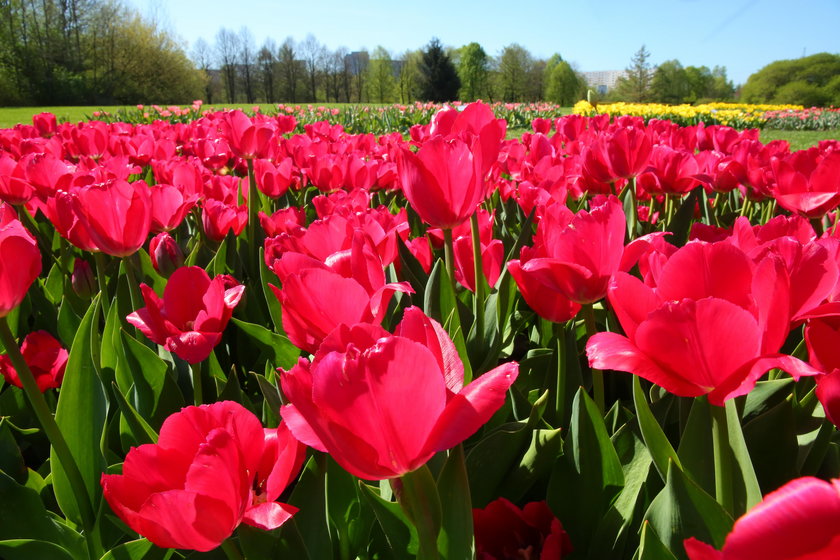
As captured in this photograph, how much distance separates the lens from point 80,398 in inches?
42.1

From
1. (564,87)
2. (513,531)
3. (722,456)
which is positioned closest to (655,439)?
(722,456)

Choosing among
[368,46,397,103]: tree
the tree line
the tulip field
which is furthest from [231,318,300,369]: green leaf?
[368,46,397,103]: tree

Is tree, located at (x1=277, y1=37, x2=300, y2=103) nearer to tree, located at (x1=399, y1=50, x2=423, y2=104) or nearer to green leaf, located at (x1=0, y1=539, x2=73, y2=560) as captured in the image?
tree, located at (x1=399, y1=50, x2=423, y2=104)

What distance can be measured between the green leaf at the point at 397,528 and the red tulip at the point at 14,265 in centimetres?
51

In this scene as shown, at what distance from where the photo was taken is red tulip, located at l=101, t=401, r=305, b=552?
590mm

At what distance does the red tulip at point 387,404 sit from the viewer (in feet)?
1.65

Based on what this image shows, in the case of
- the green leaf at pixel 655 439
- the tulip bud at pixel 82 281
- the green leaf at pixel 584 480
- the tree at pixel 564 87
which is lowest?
the green leaf at pixel 584 480

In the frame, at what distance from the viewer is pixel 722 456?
681mm

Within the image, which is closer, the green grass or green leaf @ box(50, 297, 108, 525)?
green leaf @ box(50, 297, 108, 525)

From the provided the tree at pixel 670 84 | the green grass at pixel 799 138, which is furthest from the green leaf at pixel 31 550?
the tree at pixel 670 84

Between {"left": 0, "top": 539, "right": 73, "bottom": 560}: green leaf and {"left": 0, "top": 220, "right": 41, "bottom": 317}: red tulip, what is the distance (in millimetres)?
302

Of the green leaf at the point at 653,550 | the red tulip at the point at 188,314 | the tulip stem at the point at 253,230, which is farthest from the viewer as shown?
the tulip stem at the point at 253,230

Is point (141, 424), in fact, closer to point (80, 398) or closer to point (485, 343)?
point (80, 398)

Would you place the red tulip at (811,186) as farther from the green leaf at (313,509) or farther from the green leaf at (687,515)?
the green leaf at (313,509)
